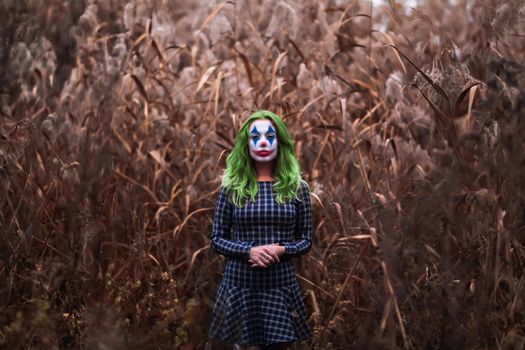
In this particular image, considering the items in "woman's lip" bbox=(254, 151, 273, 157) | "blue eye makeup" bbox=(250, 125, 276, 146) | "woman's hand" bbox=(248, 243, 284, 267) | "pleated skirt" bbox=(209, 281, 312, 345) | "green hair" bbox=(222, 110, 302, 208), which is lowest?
"pleated skirt" bbox=(209, 281, 312, 345)

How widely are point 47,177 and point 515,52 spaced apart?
1.90 meters

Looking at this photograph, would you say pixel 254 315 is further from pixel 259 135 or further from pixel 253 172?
pixel 259 135

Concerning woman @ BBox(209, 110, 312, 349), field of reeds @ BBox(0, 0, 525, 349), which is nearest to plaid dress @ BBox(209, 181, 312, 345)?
woman @ BBox(209, 110, 312, 349)

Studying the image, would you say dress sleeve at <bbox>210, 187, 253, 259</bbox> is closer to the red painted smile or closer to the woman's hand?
the woman's hand

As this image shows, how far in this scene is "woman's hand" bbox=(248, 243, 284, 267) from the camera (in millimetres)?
2219

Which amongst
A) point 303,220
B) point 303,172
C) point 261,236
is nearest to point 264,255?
point 261,236

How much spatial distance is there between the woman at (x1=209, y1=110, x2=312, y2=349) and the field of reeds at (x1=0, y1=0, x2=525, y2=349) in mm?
138

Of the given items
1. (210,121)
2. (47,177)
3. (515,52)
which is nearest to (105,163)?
(47,177)

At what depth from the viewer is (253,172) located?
2400 mm

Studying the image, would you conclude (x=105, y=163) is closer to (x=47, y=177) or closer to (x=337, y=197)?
(x=47, y=177)

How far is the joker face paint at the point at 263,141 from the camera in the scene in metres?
2.33

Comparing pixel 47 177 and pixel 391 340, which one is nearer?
pixel 391 340

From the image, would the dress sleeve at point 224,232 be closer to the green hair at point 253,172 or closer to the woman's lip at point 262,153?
the green hair at point 253,172

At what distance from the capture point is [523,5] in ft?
8.13
